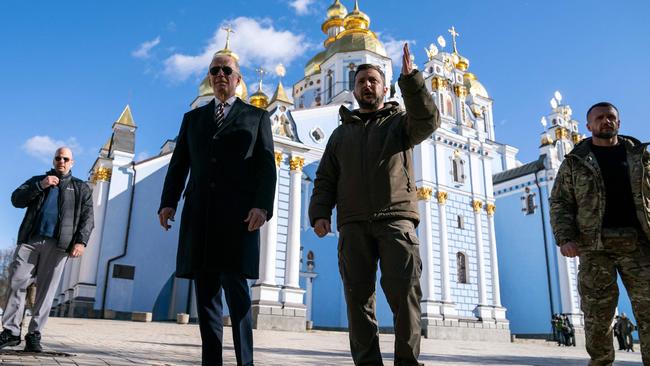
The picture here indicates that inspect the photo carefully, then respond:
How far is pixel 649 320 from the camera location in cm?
380

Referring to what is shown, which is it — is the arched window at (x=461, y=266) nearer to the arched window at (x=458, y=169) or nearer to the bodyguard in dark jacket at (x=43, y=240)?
the arched window at (x=458, y=169)

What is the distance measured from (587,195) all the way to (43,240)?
4890mm

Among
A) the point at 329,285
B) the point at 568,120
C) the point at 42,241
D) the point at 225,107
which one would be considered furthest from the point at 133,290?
the point at 568,120

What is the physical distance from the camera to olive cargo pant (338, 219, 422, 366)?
325 cm

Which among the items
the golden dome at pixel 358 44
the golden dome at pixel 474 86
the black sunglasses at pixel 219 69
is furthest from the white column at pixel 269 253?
the golden dome at pixel 474 86

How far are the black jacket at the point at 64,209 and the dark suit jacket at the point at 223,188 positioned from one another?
6.99ft

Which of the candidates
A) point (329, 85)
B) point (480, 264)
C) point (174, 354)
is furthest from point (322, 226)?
point (329, 85)

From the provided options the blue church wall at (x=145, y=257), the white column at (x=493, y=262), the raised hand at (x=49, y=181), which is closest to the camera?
the raised hand at (x=49, y=181)

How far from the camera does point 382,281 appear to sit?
336 cm

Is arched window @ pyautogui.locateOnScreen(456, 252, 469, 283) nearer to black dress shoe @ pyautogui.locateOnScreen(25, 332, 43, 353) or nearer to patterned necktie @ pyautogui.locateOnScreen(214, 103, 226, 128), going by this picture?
black dress shoe @ pyautogui.locateOnScreen(25, 332, 43, 353)

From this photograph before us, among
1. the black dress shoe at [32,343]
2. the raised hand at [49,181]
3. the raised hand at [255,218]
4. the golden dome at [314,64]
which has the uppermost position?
the golden dome at [314,64]

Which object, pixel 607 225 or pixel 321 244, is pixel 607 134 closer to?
pixel 607 225

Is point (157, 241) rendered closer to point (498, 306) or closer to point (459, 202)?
point (459, 202)

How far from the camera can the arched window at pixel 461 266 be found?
23.1 meters
